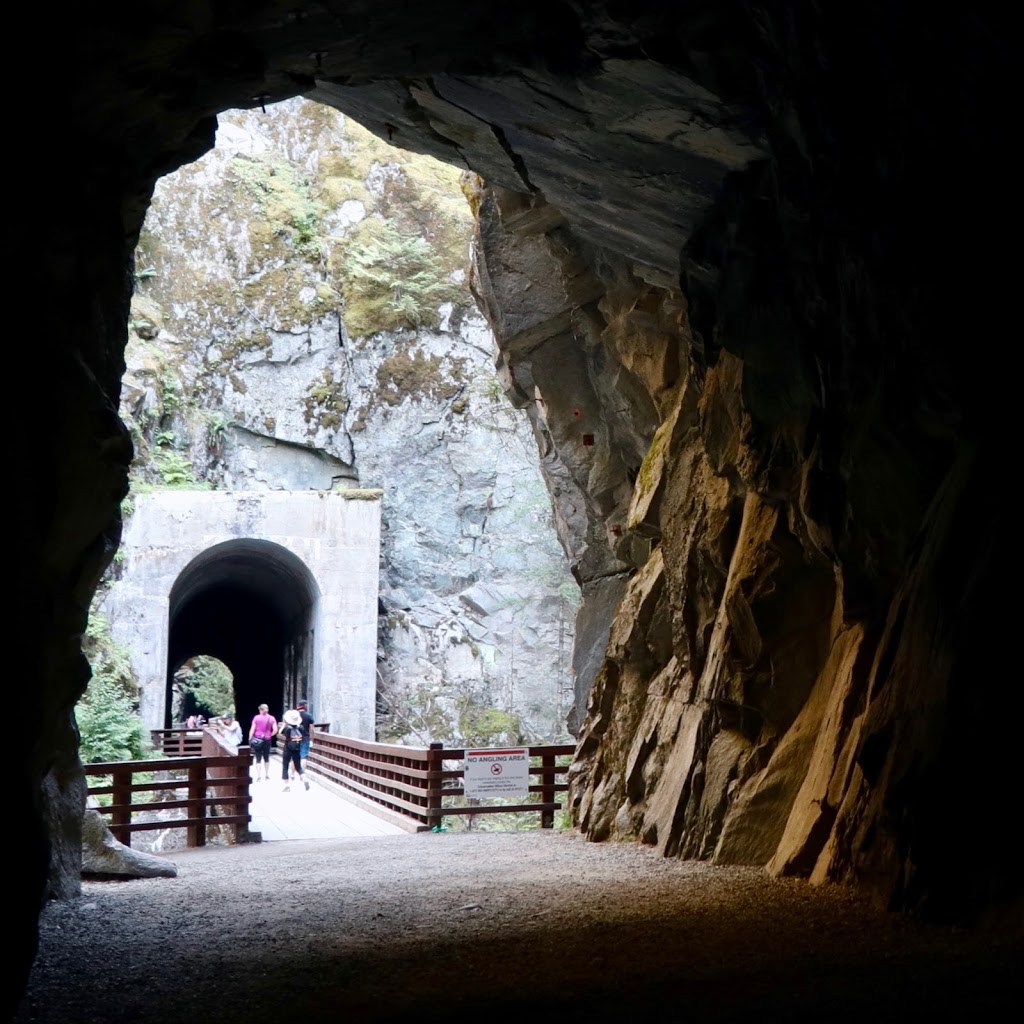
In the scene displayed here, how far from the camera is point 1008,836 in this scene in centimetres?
589

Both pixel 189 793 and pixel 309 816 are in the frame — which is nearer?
pixel 189 793

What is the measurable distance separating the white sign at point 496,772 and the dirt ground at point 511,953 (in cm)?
449

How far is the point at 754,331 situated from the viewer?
9289 mm

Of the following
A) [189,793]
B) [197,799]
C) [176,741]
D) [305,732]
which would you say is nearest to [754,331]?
[197,799]

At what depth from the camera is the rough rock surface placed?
10352mm

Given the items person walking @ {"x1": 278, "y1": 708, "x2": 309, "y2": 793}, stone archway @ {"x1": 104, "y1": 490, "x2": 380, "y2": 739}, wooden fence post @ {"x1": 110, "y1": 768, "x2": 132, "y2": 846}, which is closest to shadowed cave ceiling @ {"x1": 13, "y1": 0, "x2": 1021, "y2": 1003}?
wooden fence post @ {"x1": 110, "y1": 768, "x2": 132, "y2": 846}

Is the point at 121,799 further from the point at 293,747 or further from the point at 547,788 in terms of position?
the point at 293,747

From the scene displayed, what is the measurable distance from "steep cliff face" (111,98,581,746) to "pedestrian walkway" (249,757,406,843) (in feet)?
22.9

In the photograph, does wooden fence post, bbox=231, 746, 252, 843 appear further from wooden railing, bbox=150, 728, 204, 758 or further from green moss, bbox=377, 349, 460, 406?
green moss, bbox=377, 349, 460, 406

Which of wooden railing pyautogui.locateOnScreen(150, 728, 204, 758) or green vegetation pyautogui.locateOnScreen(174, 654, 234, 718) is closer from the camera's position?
wooden railing pyautogui.locateOnScreen(150, 728, 204, 758)

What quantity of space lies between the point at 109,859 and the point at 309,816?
6469mm

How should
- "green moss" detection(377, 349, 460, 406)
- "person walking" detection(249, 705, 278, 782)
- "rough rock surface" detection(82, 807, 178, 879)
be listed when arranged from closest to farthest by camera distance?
1. "rough rock surface" detection(82, 807, 178, 879)
2. "person walking" detection(249, 705, 278, 782)
3. "green moss" detection(377, 349, 460, 406)

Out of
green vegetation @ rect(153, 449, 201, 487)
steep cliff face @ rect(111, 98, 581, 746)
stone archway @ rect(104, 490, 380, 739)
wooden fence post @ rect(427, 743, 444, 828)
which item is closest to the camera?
wooden fence post @ rect(427, 743, 444, 828)

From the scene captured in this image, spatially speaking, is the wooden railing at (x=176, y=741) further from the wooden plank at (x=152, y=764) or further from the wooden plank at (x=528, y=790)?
the wooden plank at (x=152, y=764)
